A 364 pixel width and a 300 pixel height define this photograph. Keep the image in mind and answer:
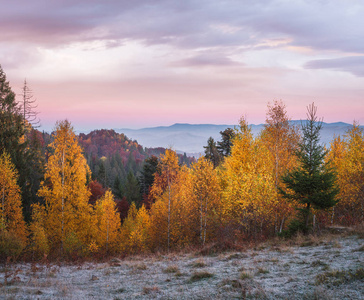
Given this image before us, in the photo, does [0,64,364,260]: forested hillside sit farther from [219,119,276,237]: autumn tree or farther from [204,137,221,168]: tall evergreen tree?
[204,137,221,168]: tall evergreen tree

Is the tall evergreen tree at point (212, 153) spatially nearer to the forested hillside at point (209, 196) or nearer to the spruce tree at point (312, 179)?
the forested hillside at point (209, 196)

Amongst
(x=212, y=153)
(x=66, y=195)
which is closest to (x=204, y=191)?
(x=66, y=195)

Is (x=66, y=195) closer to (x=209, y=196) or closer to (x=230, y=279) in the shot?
(x=209, y=196)

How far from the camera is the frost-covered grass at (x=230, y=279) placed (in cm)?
893

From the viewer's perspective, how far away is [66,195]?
936 inches

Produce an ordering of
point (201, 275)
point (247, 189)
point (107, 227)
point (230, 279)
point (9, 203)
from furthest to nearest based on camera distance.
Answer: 1. point (107, 227)
2. point (9, 203)
3. point (247, 189)
4. point (201, 275)
5. point (230, 279)

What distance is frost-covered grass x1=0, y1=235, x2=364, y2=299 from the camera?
8.93 m

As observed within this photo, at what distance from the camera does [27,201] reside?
31.3m

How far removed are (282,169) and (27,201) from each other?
30.2 metres

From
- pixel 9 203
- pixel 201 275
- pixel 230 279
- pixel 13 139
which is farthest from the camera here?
pixel 13 139

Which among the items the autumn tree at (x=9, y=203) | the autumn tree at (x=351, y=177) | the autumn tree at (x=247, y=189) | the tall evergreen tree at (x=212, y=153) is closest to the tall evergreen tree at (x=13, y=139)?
the autumn tree at (x=9, y=203)

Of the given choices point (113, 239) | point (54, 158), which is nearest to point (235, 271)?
point (54, 158)

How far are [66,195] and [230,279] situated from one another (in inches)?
715

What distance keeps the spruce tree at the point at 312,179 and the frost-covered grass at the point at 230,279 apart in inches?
126
